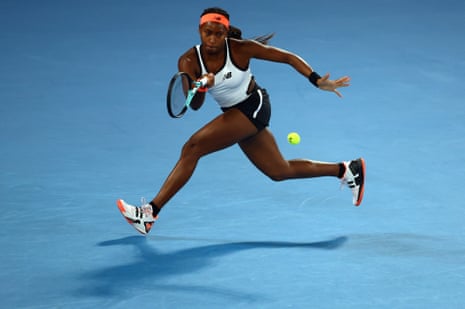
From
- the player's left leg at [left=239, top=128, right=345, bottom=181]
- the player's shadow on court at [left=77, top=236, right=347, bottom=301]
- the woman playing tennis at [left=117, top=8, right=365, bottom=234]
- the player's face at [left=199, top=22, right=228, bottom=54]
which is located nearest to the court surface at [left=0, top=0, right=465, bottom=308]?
the player's shadow on court at [left=77, top=236, right=347, bottom=301]

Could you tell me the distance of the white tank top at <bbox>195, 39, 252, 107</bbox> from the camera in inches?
285

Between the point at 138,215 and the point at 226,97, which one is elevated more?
the point at 226,97

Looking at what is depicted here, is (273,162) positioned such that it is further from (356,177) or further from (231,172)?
(231,172)

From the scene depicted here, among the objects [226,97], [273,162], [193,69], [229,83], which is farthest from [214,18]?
[273,162]

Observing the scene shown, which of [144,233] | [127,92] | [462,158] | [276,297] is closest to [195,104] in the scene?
[144,233]

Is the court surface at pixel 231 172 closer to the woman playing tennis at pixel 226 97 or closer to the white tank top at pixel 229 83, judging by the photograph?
the woman playing tennis at pixel 226 97

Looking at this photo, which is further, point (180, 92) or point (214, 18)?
point (214, 18)

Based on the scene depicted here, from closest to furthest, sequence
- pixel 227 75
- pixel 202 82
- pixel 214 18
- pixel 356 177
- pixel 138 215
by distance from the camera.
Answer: pixel 202 82 < pixel 214 18 < pixel 227 75 < pixel 138 215 < pixel 356 177

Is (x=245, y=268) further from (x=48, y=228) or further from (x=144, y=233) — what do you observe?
(x=48, y=228)

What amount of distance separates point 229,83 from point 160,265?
152 cm

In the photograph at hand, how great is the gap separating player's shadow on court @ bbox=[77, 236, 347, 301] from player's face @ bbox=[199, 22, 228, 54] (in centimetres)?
158

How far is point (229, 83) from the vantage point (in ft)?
23.9

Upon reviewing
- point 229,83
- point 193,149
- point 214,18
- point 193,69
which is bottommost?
point 193,149

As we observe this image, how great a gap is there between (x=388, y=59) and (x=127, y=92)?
370 cm
